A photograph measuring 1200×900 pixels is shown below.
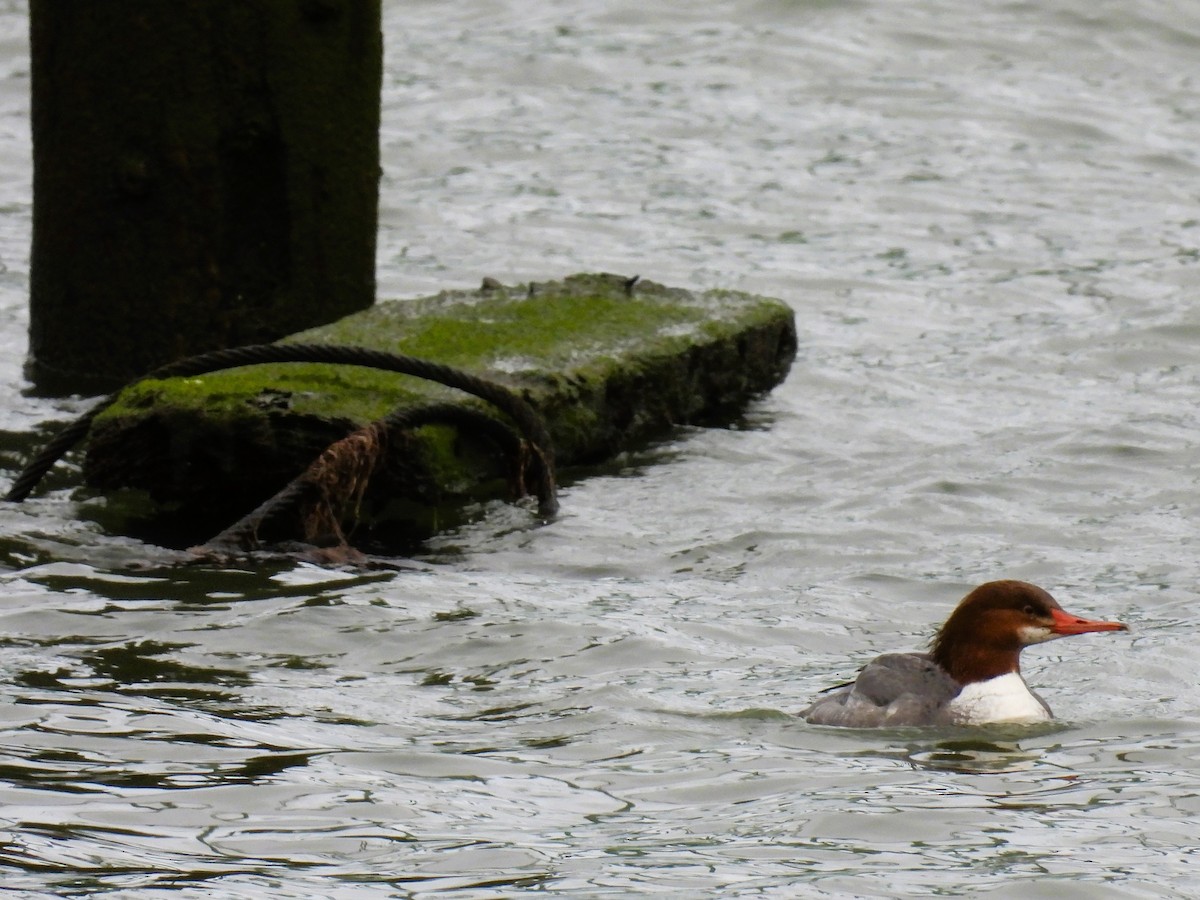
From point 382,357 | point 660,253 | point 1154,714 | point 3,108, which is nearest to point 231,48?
point 382,357

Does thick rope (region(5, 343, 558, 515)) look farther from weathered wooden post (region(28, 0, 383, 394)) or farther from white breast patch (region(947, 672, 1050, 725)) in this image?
white breast patch (region(947, 672, 1050, 725))

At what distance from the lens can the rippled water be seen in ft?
13.9

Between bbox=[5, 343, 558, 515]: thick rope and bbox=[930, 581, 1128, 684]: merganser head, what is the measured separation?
1934 mm

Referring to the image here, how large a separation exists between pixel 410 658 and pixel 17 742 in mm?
1410

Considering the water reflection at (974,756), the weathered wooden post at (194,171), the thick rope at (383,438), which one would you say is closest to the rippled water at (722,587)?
the water reflection at (974,756)

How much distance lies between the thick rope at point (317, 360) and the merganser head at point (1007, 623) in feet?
6.35

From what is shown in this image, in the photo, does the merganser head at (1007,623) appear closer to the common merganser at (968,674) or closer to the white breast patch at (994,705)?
the common merganser at (968,674)

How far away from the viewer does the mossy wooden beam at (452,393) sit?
698 centimetres

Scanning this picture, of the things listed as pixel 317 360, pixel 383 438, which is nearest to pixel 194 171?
pixel 317 360

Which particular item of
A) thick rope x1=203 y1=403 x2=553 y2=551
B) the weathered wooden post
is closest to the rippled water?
thick rope x1=203 y1=403 x2=553 y2=551

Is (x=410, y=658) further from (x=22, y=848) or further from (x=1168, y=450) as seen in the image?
(x=1168, y=450)

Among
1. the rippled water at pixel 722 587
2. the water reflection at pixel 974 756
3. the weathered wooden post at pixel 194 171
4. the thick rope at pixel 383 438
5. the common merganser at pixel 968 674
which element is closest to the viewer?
the rippled water at pixel 722 587

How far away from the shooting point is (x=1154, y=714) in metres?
5.47

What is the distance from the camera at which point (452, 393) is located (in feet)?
24.5
